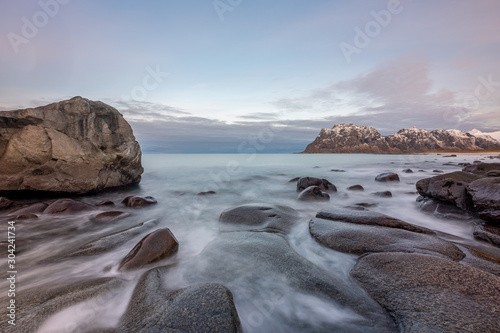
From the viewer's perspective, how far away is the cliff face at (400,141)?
142625mm

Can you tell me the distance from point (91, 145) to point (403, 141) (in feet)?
591

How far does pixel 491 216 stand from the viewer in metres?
5.12

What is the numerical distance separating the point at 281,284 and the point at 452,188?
7.12 m

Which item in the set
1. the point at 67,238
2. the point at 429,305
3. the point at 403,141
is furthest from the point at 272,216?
the point at 403,141

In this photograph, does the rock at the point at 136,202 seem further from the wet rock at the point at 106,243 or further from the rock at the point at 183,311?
the rock at the point at 183,311

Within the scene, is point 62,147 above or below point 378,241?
above

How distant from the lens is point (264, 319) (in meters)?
2.58

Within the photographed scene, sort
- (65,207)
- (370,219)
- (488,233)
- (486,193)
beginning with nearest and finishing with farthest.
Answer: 1. (488,233)
2. (370,219)
3. (486,193)
4. (65,207)

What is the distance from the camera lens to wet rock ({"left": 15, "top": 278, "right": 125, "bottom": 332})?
2431 mm

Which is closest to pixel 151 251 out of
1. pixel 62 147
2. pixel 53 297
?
pixel 53 297

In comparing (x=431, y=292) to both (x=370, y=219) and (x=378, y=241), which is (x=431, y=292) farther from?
(x=370, y=219)

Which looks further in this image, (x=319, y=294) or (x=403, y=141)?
(x=403, y=141)

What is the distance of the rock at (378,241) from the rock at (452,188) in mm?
3322

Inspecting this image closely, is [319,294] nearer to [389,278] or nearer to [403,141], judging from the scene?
[389,278]
